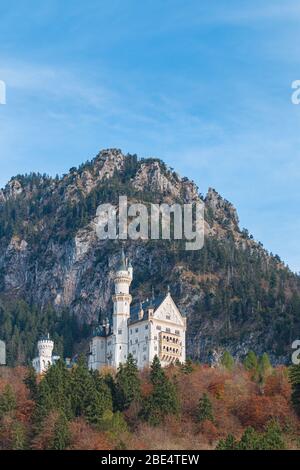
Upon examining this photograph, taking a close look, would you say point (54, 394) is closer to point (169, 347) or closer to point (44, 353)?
point (169, 347)

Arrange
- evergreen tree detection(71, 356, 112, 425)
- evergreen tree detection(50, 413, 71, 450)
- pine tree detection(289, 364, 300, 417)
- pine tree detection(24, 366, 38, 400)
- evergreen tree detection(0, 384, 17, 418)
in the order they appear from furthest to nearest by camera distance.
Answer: pine tree detection(24, 366, 38, 400)
pine tree detection(289, 364, 300, 417)
evergreen tree detection(0, 384, 17, 418)
evergreen tree detection(71, 356, 112, 425)
evergreen tree detection(50, 413, 71, 450)

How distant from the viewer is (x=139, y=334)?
15475 cm

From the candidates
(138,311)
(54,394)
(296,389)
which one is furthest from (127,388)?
(138,311)

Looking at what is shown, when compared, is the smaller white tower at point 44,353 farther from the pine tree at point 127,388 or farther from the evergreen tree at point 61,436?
the evergreen tree at point 61,436

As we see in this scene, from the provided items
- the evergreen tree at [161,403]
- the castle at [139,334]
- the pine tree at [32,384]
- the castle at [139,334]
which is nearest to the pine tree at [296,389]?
the evergreen tree at [161,403]

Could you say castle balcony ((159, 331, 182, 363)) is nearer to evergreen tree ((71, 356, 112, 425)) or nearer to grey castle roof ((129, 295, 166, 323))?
grey castle roof ((129, 295, 166, 323))

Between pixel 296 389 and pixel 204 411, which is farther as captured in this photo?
pixel 296 389

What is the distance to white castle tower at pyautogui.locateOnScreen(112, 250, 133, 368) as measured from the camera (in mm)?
155125

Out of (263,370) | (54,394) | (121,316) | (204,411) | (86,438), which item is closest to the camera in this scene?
(86,438)

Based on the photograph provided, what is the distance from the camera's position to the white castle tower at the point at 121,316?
15512 cm

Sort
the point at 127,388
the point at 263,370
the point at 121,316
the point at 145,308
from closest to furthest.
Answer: the point at 127,388 → the point at 263,370 → the point at 145,308 → the point at 121,316

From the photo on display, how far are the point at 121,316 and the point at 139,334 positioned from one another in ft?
16.4

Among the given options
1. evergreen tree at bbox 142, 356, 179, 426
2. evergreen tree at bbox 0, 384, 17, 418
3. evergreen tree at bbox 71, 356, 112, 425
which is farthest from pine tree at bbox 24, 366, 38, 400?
evergreen tree at bbox 142, 356, 179, 426

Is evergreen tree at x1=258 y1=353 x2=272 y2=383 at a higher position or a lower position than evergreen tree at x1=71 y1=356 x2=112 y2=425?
higher
